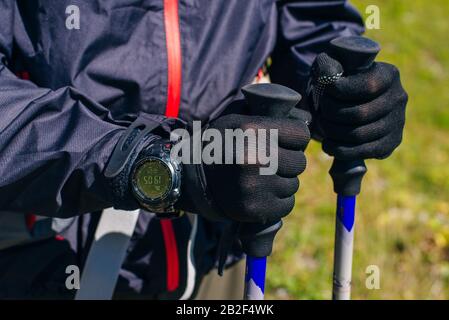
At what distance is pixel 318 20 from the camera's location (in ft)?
8.30

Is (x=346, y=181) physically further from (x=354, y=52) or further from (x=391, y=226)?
(x=391, y=226)

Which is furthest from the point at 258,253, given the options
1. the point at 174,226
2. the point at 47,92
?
the point at 47,92

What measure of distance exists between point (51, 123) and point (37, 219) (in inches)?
19.4

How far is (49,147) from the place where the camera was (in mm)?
1896

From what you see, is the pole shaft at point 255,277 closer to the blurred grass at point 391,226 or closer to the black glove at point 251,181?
the black glove at point 251,181

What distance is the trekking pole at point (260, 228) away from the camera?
174 centimetres

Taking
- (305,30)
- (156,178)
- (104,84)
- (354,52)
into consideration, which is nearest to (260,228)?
(156,178)

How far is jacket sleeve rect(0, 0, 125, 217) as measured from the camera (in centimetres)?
188

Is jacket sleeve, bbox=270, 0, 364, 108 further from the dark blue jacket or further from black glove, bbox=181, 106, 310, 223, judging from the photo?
black glove, bbox=181, 106, 310, 223

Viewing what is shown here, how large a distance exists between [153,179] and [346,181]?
26.8 inches

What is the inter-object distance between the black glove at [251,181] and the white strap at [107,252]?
18.4 inches

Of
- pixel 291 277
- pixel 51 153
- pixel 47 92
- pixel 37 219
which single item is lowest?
pixel 291 277

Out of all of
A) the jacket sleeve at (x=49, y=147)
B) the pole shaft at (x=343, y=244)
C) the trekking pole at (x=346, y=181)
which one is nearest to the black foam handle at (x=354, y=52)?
the trekking pole at (x=346, y=181)
